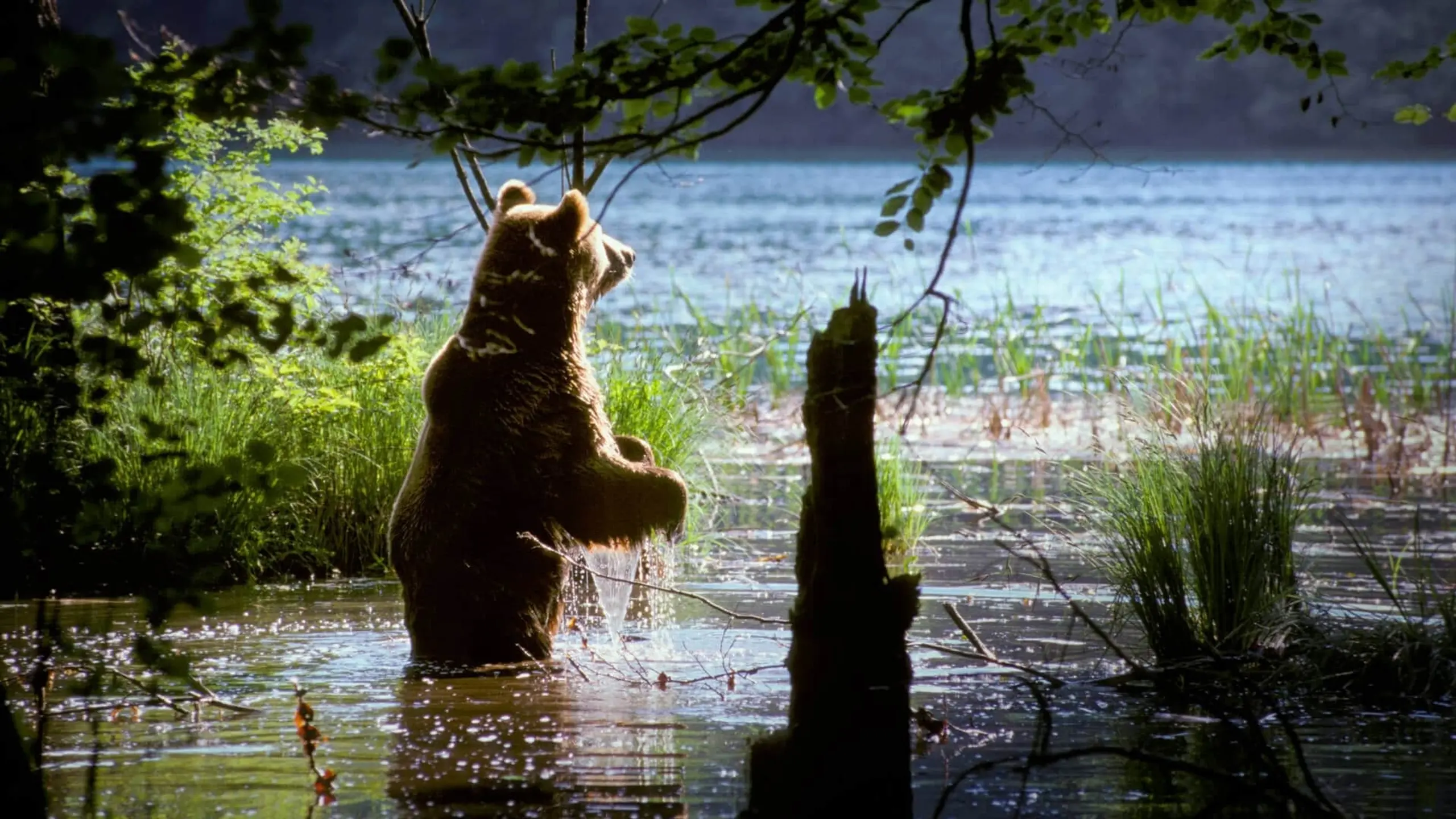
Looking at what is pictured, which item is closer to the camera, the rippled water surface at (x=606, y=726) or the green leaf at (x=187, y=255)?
the green leaf at (x=187, y=255)

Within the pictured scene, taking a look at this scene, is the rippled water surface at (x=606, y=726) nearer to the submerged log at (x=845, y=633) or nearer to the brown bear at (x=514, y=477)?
the brown bear at (x=514, y=477)

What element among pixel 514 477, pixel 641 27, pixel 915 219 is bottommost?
pixel 514 477

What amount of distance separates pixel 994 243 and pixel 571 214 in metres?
40.4

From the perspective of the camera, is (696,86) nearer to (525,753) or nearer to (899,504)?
(525,753)

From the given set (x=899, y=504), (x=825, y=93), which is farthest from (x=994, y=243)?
(x=825, y=93)

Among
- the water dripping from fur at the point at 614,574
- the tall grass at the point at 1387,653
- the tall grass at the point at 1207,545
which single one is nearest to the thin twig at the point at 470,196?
the water dripping from fur at the point at 614,574

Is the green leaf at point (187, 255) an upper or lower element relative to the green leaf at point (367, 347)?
upper

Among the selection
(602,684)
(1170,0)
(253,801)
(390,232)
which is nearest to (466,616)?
(602,684)

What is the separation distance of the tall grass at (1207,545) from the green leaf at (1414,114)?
121 cm

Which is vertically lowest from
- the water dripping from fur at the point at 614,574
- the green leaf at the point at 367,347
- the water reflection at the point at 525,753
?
the water reflection at the point at 525,753

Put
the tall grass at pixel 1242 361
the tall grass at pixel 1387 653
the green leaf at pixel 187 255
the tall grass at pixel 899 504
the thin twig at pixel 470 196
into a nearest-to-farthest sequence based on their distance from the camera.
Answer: the green leaf at pixel 187 255, the tall grass at pixel 1387 653, the thin twig at pixel 470 196, the tall grass at pixel 899 504, the tall grass at pixel 1242 361

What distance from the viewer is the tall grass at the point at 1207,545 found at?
536cm

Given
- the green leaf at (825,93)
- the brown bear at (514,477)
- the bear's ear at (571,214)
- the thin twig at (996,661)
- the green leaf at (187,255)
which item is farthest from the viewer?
the bear's ear at (571,214)

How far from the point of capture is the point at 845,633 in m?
3.52
